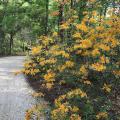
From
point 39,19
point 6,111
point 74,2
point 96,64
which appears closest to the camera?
point 96,64

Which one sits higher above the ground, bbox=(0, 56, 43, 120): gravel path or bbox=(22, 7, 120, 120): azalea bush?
bbox=(22, 7, 120, 120): azalea bush

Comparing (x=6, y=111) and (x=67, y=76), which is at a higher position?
(x=67, y=76)

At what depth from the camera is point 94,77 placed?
7910mm

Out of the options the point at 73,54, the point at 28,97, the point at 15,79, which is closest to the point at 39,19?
the point at 15,79

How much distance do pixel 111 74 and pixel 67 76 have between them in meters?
1.01

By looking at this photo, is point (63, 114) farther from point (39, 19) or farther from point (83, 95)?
point (39, 19)

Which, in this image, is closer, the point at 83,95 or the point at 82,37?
the point at 83,95

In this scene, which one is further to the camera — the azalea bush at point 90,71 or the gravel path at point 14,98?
the gravel path at point 14,98

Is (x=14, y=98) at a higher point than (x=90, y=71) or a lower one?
Answer: lower

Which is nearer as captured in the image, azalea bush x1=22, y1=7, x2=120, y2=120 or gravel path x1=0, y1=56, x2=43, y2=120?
azalea bush x1=22, y1=7, x2=120, y2=120

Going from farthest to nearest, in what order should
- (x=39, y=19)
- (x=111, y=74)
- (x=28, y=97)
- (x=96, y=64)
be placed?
(x=39, y=19)
(x=28, y=97)
(x=111, y=74)
(x=96, y=64)

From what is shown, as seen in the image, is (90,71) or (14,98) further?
(14,98)

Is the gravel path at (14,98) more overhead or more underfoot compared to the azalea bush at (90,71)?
more underfoot

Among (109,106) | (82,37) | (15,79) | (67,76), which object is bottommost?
(15,79)
